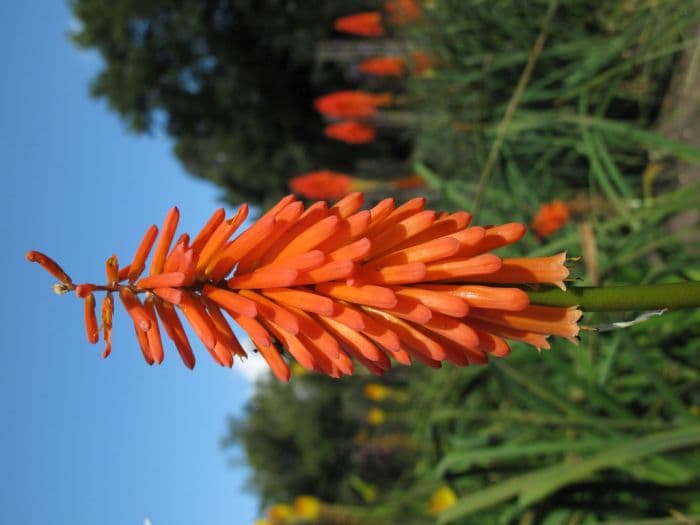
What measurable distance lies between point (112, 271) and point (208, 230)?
0.73ft

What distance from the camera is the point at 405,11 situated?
8.40 m

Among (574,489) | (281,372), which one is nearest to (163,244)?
(281,372)

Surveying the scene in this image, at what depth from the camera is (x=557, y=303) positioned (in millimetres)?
1440

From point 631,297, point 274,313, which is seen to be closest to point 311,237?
point 274,313

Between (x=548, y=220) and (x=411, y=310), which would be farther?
(x=548, y=220)

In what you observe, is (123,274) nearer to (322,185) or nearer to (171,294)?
(171,294)

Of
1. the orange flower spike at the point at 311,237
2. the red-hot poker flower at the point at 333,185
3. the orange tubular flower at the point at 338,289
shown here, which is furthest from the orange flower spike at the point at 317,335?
the red-hot poker flower at the point at 333,185

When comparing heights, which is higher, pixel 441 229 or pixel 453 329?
pixel 441 229

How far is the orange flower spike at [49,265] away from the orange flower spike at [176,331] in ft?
0.64

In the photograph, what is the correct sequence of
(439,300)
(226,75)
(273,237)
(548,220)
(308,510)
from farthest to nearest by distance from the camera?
(226,75), (308,510), (548,220), (273,237), (439,300)

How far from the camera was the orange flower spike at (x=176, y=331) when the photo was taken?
1437mm

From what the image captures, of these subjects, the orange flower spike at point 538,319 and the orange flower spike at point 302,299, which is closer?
the orange flower spike at point 302,299

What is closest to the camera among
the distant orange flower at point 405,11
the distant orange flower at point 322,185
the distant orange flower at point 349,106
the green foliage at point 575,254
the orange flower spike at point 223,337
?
the orange flower spike at point 223,337

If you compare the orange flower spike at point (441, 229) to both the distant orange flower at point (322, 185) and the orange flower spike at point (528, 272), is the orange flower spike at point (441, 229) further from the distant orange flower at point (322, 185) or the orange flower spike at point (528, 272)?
the distant orange flower at point (322, 185)
